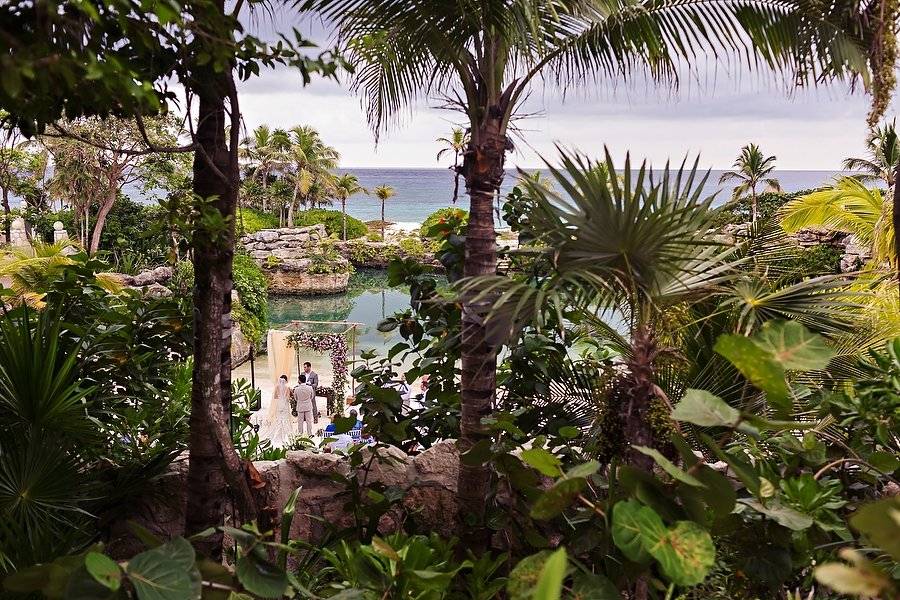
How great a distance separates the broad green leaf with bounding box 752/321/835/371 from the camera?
1406mm

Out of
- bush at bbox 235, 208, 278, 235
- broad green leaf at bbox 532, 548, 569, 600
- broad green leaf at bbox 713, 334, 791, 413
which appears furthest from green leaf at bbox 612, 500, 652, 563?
bush at bbox 235, 208, 278, 235

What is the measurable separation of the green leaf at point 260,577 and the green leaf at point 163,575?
0.12 m

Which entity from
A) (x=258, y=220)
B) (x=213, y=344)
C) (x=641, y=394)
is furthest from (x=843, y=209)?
(x=258, y=220)

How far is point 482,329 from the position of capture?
9.08 feet

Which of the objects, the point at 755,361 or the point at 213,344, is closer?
the point at 755,361

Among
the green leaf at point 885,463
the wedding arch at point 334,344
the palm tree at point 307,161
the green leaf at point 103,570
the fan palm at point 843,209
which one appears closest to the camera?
the green leaf at point 103,570

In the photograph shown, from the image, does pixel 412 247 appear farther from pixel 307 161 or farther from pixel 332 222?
pixel 307 161

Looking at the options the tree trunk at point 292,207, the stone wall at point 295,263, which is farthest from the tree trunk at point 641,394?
the tree trunk at point 292,207

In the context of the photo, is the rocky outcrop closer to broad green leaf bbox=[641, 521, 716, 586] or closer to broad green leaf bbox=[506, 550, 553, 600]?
broad green leaf bbox=[506, 550, 553, 600]

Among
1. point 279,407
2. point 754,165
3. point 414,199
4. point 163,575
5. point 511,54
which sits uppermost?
point 754,165

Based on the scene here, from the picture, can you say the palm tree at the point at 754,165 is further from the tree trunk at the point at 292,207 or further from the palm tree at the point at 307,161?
the tree trunk at the point at 292,207

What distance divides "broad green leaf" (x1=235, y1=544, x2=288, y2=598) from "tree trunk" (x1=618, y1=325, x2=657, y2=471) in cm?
107

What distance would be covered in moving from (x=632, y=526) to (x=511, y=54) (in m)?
2.05

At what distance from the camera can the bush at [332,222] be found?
37.9m
